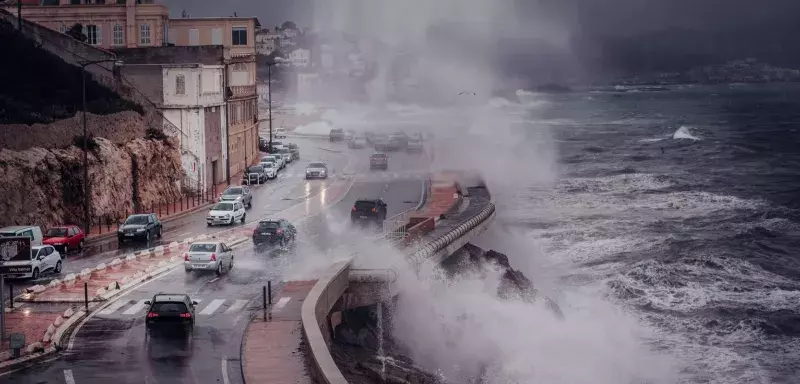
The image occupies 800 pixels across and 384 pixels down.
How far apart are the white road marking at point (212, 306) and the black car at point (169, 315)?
258 centimetres

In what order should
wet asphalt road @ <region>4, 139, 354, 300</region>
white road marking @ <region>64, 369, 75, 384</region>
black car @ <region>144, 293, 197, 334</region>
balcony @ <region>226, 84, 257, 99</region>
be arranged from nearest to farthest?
1. white road marking @ <region>64, 369, 75, 384</region>
2. black car @ <region>144, 293, 197, 334</region>
3. wet asphalt road @ <region>4, 139, 354, 300</region>
4. balcony @ <region>226, 84, 257, 99</region>

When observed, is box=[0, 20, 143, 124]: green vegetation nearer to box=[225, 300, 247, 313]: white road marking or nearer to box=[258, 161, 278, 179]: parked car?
box=[258, 161, 278, 179]: parked car

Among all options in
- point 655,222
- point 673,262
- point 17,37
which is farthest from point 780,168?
point 17,37

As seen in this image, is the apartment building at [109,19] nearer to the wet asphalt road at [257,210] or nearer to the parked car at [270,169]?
the parked car at [270,169]

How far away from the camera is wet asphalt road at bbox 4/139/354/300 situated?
41.5 m

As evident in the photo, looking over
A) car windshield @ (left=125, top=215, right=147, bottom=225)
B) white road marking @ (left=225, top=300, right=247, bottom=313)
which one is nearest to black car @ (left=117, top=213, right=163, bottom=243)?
car windshield @ (left=125, top=215, right=147, bottom=225)

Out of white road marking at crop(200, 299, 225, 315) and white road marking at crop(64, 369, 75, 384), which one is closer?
white road marking at crop(64, 369, 75, 384)

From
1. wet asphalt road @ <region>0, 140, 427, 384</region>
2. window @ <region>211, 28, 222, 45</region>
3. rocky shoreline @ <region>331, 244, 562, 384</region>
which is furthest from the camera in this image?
window @ <region>211, 28, 222, 45</region>

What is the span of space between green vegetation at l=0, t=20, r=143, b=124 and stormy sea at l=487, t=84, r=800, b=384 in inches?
978

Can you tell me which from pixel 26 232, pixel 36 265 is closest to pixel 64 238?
pixel 26 232

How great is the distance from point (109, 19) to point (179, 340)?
5856cm

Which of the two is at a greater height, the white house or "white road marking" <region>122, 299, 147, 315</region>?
the white house

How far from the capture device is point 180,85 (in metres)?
67.6

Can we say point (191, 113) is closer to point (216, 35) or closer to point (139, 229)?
point (139, 229)
